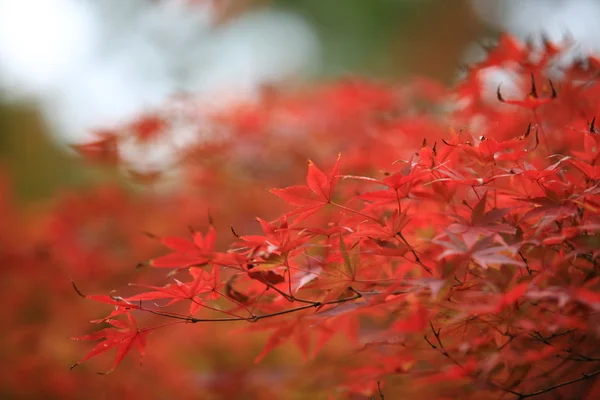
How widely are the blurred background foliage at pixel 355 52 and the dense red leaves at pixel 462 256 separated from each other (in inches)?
165

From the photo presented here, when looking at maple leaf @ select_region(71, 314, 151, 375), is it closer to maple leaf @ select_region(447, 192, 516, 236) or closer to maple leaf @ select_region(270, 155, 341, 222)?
maple leaf @ select_region(270, 155, 341, 222)

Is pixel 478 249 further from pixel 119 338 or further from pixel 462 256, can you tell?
pixel 119 338

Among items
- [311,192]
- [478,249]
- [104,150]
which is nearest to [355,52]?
[104,150]

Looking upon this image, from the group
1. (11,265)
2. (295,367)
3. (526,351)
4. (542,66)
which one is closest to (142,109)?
(11,265)

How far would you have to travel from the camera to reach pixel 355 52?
24.1ft

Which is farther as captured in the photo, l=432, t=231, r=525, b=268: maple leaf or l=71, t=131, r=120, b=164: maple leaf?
l=71, t=131, r=120, b=164: maple leaf

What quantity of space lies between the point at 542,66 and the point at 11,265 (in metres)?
2.28

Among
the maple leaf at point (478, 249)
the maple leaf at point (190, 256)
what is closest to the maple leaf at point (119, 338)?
the maple leaf at point (190, 256)

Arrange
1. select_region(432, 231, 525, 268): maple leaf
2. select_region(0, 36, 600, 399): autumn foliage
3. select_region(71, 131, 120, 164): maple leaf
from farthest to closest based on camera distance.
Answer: select_region(71, 131, 120, 164): maple leaf
select_region(0, 36, 600, 399): autumn foliage
select_region(432, 231, 525, 268): maple leaf

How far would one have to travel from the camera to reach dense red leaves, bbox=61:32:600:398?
821 millimetres

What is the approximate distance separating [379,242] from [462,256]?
18 cm

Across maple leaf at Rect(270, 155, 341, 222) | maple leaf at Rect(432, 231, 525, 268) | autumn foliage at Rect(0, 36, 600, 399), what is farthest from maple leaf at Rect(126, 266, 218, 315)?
maple leaf at Rect(432, 231, 525, 268)

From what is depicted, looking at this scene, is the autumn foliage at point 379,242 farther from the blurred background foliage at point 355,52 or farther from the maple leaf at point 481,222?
the blurred background foliage at point 355,52

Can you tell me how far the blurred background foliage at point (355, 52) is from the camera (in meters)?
5.52
